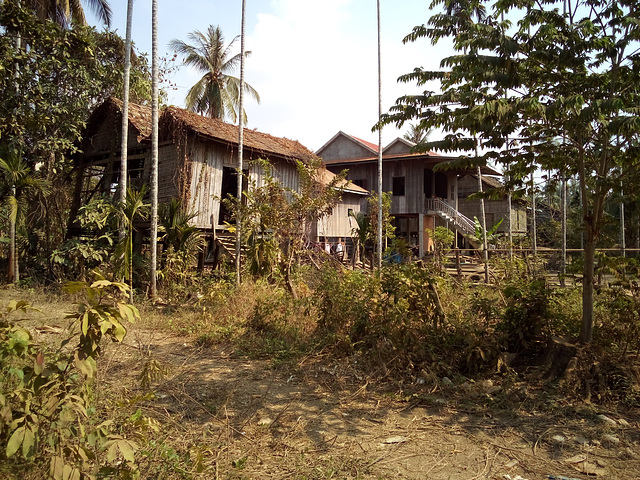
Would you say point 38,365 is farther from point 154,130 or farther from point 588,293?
point 154,130

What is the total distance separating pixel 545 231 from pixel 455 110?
30237 mm

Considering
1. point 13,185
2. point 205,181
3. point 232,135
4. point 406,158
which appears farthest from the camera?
point 406,158

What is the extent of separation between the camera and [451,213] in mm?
22812

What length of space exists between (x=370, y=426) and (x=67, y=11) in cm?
1717

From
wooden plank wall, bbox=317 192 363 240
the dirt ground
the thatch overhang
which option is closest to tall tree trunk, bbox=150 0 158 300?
the dirt ground

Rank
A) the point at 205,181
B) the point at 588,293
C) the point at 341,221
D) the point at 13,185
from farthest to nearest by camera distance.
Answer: the point at 341,221 < the point at 205,181 < the point at 13,185 < the point at 588,293

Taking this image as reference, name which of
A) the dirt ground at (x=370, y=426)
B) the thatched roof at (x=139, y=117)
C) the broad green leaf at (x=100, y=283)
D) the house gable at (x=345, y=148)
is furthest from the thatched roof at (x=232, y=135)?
the broad green leaf at (x=100, y=283)

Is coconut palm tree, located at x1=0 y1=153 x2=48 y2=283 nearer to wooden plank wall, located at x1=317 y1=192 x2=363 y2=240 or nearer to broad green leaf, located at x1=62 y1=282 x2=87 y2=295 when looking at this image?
broad green leaf, located at x1=62 y1=282 x2=87 y2=295

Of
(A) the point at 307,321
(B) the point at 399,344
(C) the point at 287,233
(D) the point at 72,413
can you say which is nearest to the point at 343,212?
(C) the point at 287,233

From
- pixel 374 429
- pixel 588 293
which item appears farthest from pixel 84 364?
pixel 588 293

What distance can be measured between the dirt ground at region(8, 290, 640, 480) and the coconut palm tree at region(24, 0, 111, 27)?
1338 centimetres

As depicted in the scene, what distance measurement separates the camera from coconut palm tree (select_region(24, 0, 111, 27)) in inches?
561

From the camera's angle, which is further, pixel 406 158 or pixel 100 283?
pixel 406 158

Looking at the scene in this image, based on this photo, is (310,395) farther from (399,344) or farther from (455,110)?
(455,110)
